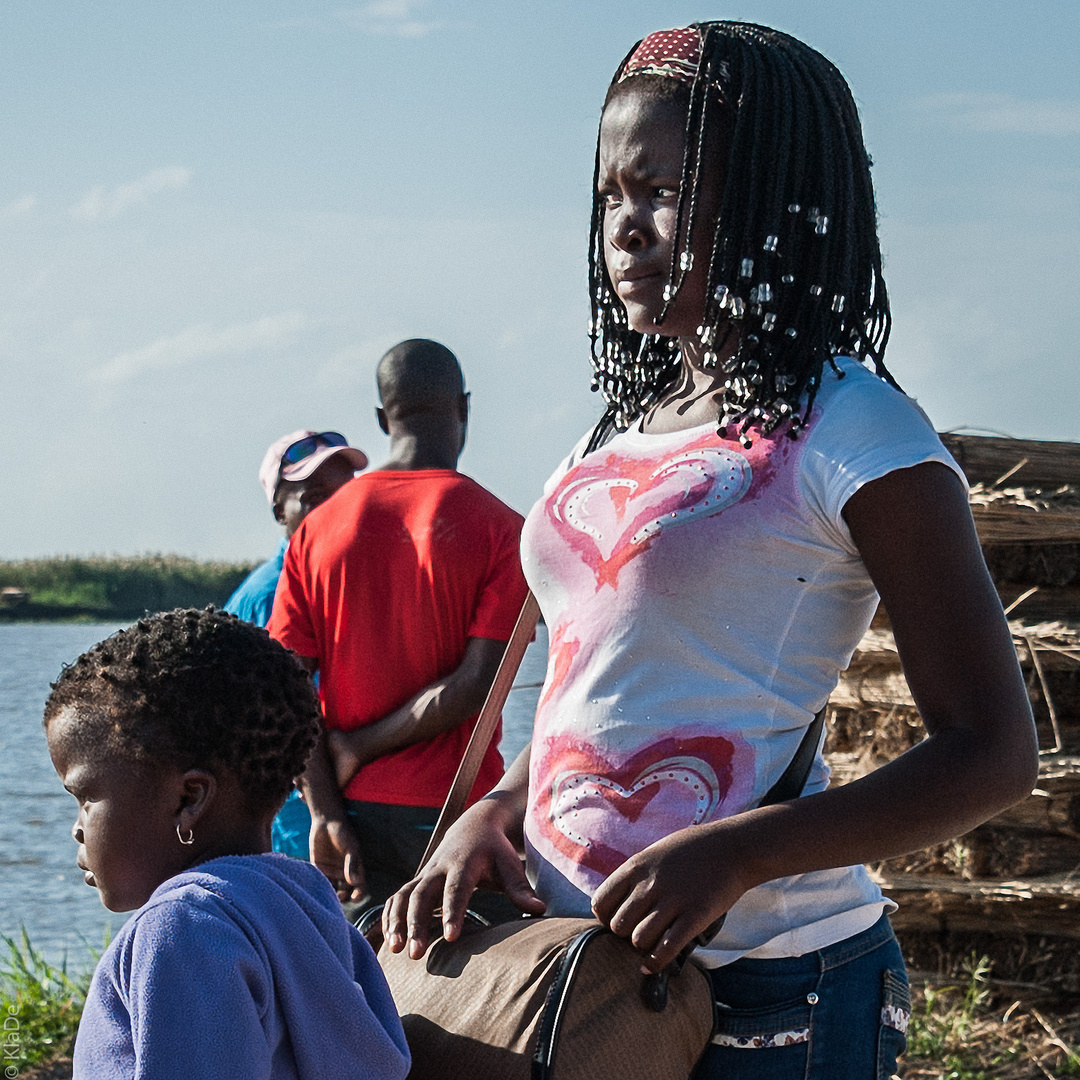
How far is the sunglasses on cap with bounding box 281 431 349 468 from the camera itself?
5.50m

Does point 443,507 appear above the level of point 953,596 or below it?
below

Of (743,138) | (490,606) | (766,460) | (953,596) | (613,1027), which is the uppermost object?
(743,138)

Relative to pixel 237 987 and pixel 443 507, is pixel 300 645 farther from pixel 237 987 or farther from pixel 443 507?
pixel 237 987

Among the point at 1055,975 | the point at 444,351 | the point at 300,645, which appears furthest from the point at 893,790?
the point at 1055,975

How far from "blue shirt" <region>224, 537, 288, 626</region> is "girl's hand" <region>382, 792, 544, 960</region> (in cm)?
285

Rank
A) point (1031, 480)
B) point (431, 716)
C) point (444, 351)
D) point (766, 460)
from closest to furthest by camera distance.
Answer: point (766, 460), point (431, 716), point (444, 351), point (1031, 480)

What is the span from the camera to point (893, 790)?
1.49 meters

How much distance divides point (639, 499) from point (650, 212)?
335 millimetres

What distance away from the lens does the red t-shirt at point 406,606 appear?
3725 mm

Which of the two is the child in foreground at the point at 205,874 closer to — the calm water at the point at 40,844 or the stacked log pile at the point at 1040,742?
the calm water at the point at 40,844

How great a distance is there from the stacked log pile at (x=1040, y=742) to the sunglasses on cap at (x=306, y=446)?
2.01 meters

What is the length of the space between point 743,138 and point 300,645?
7.92 feet

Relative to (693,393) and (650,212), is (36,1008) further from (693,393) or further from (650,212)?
(650,212)

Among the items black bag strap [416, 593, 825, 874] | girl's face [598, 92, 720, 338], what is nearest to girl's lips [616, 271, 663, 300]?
girl's face [598, 92, 720, 338]
